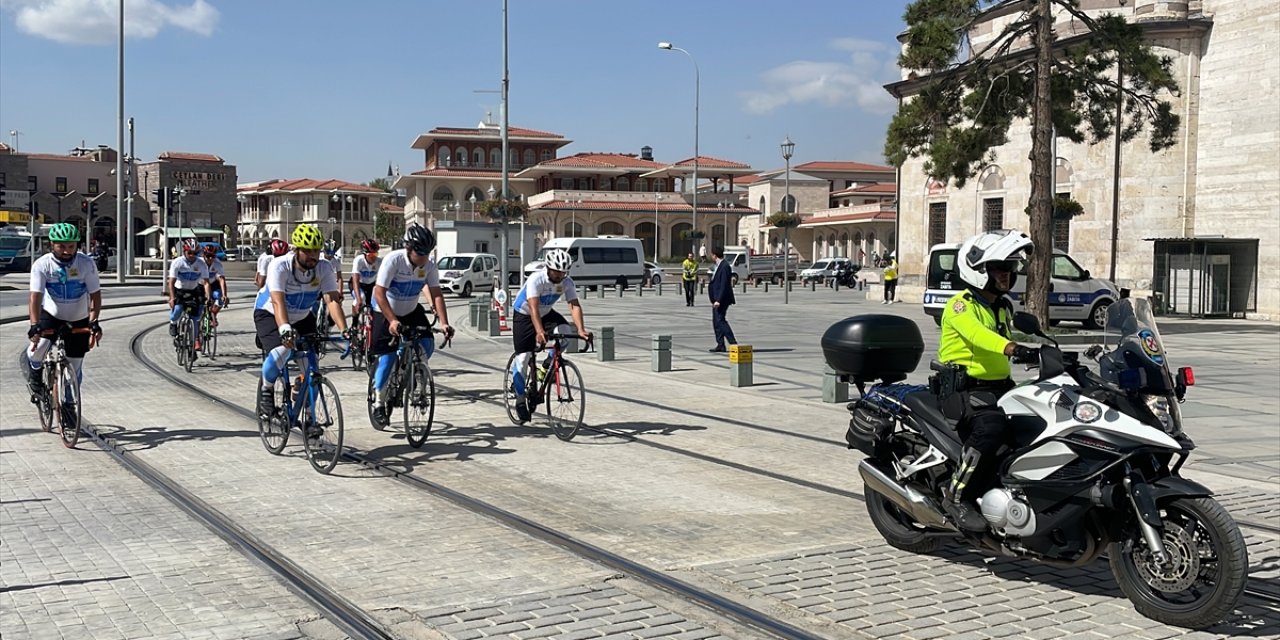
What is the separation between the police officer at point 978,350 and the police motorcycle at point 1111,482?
0.09 m

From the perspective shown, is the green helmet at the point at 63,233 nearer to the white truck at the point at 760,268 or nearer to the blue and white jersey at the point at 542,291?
the blue and white jersey at the point at 542,291

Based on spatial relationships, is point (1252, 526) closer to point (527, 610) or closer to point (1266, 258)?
point (527, 610)

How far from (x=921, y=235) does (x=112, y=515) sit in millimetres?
40784

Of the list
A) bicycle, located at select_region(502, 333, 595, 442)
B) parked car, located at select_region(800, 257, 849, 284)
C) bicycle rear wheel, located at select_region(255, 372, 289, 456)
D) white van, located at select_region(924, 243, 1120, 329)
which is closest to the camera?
bicycle rear wheel, located at select_region(255, 372, 289, 456)

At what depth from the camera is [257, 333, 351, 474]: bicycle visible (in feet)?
27.3

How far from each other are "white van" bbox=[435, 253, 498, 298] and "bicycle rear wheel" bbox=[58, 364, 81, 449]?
3535 cm

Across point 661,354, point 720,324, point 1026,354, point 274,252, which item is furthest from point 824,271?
point 1026,354

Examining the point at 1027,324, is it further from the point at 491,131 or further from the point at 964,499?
the point at 491,131

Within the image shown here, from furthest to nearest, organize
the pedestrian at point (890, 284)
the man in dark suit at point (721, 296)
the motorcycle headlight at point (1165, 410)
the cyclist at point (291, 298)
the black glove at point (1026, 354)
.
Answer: the pedestrian at point (890, 284) < the man in dark suit at point (721, 296) < the cyclist at point (291, 298) < the black glove at point (1026, 354) < the motorcycle headlight at point (1165, 410)

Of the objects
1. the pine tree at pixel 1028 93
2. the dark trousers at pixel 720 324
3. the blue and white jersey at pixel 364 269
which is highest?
the pine tree at pixel 1028 93

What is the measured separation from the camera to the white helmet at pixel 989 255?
5528 millimetres

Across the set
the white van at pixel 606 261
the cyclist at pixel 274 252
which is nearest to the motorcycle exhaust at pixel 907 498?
the cyclist at pixel 274 252

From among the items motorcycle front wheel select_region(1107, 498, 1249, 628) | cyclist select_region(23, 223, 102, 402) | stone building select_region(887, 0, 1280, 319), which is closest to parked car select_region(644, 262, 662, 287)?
stone building select_region(887, 0, 1280, 319)

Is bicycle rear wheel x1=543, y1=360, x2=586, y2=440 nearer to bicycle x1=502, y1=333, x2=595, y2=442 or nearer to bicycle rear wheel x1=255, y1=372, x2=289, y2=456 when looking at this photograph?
bicycle x1=502, y1=333, x2=595, y2=442
